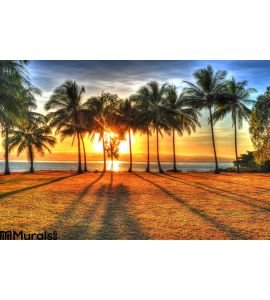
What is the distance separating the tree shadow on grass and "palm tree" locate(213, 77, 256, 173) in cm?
281

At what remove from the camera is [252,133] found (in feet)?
21.7

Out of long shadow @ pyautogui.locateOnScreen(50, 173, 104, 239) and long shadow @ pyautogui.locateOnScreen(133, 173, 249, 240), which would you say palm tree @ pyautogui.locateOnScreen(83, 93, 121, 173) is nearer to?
long shadow @ pyautogui.locateOnScreen(50, 173, 104, 239)

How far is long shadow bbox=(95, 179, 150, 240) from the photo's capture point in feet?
13.7

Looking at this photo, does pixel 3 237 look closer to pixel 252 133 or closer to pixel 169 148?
pixel 252 133

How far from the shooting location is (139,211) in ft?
16.8

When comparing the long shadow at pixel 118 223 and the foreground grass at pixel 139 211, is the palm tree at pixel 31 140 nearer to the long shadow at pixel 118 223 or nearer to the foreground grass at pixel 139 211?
the foreground grass at pixel 139 211

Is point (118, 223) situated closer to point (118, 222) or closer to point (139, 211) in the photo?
point (118, 222)

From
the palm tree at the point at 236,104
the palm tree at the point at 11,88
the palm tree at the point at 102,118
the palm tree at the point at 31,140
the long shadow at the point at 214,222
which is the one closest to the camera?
the long shadow at the point at 214,222

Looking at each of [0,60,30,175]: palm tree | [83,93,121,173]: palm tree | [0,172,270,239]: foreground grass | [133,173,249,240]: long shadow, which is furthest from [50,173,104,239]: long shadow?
[83,93,121,173]: palm tree

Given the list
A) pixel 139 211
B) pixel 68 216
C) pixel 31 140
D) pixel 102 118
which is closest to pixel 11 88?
pixel 68 216

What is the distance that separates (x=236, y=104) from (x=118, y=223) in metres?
5.90

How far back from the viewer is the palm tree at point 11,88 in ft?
19.8

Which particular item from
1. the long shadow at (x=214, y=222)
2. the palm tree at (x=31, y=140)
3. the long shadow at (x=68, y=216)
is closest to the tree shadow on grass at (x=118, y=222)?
the long shadow at (x=68, y=216)
